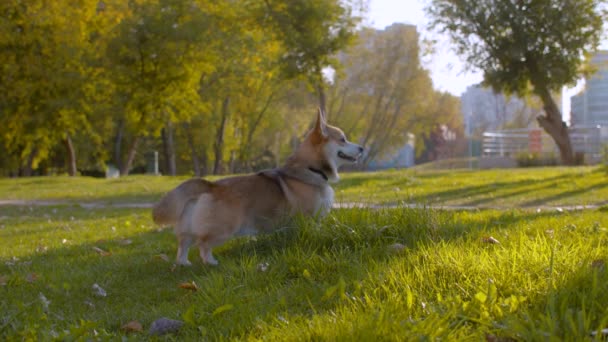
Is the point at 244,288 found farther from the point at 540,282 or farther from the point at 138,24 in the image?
the point at 138,24

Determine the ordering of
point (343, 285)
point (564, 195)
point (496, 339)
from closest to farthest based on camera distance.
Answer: point (496, 339) < point (343, 285) < point (564, 195)

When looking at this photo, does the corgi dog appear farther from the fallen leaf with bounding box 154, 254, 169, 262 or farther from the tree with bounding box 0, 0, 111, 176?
the tree with bounding box 0, 0, 111, 176

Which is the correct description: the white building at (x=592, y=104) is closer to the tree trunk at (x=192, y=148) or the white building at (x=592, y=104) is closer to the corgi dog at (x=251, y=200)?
the tree trunk at (x=192, y=148)

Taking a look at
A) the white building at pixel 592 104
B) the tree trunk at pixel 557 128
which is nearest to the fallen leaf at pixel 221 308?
the tree trunk at pixel 557 128

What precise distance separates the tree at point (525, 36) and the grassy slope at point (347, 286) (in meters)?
20.0

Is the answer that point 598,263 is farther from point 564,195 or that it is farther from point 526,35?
point 526,35

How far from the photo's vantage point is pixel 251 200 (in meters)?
6.15

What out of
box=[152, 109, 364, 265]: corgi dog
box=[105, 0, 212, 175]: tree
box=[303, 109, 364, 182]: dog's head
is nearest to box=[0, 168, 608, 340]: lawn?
box=[152, 109, 364, 265]: corgi dog

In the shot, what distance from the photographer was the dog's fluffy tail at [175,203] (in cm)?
591

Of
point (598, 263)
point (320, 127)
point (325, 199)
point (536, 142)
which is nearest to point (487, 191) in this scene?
point (320, 127)

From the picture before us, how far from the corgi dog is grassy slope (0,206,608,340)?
233 mm

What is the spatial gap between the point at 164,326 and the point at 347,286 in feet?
3.85

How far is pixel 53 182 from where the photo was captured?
25406 mm

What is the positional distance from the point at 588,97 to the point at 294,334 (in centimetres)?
5057
